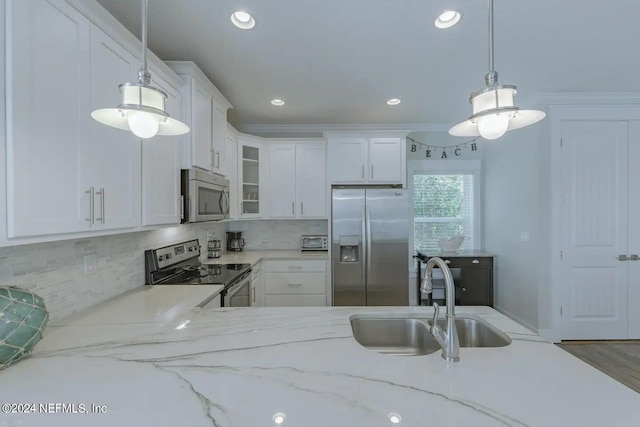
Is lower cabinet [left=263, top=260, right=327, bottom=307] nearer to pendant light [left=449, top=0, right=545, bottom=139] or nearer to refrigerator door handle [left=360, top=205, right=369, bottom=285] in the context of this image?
refrigerator door handle [left=360, top=205, right=369, bottom=285]

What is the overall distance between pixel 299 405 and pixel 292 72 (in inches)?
96.3

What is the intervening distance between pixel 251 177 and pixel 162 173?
1865 mm

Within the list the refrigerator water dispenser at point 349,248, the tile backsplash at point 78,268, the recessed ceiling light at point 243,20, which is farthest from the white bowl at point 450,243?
the recessed ceiling light at point 243,20

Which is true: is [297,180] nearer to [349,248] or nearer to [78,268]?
[349,248]

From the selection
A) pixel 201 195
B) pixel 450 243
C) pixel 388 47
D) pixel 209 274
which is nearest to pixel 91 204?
pixel 201 195

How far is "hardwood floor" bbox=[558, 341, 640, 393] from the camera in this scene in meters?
2.54

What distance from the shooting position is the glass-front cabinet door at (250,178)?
369cm

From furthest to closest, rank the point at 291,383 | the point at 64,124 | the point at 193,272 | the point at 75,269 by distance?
the point at 193,272, the point at 75,269, the point at 64,124, the point at 291,383

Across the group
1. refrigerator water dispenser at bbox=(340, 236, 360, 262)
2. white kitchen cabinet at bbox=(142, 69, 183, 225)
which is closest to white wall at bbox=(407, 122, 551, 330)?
refrigerator water dispenser at bbox=(340, 236, 360, 262)

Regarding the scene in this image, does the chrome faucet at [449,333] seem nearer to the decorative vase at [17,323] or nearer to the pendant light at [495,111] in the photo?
the pendant light at [495,111]

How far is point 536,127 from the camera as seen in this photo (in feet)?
10.4

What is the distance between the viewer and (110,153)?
1474 mm

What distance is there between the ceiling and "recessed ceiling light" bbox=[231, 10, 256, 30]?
37mm

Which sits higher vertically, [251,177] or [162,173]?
[251,177]
